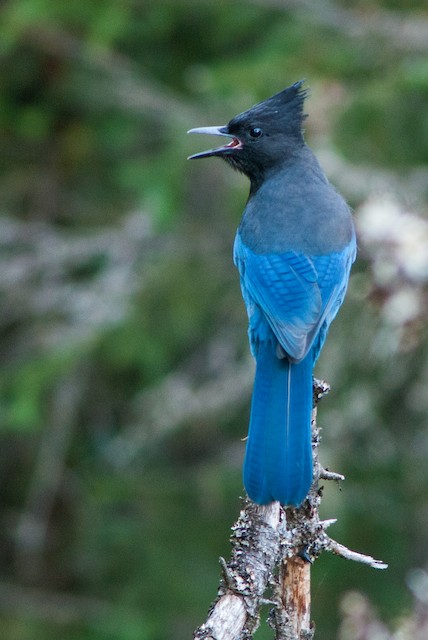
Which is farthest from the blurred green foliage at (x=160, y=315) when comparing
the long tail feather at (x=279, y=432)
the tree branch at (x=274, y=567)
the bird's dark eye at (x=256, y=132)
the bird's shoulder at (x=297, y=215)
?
the tree branch at (x=274, y=567)

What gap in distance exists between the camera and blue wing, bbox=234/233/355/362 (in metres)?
3.45

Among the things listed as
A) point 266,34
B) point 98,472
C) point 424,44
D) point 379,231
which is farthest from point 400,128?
point 98,472

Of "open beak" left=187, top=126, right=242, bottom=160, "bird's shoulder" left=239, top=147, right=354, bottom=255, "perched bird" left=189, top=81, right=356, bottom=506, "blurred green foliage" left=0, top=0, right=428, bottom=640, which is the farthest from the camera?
"blurred green foliage" left=0, top=0, right=428, bottom=640

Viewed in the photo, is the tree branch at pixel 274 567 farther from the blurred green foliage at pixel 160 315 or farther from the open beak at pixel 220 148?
the blurred green foliage at pixel 160 315

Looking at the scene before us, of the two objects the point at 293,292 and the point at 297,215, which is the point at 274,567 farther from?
the point at 297,215

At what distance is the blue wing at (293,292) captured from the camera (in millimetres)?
3447

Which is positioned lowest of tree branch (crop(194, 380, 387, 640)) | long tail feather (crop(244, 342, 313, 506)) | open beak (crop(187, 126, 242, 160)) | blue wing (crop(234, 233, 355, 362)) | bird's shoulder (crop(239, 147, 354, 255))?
tree branch (crop(194, 380, 387, 640))

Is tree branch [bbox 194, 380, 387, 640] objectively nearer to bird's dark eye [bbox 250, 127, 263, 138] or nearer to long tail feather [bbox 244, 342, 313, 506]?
long tail feather [bbox 244, 342, 313, 506]

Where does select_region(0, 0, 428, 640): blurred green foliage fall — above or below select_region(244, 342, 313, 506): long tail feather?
above

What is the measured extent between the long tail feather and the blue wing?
3.2 inches

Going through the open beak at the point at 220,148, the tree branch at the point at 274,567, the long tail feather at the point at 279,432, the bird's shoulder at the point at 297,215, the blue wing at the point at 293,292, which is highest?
the open beak at the point at 220,148

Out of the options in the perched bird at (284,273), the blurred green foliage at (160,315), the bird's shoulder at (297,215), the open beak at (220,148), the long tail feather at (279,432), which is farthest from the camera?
the blurred green foliage at (160,315)

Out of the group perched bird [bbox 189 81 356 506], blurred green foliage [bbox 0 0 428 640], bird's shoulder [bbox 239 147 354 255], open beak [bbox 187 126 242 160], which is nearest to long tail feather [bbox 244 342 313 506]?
perched bird [bbox 189 81 356 506]

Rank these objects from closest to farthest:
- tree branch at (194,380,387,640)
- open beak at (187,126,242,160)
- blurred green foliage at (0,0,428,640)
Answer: tree branch at (194,380,387,640)
open beak at (187,126,242,160)
blurred green foliage at (0,0,428,640)
